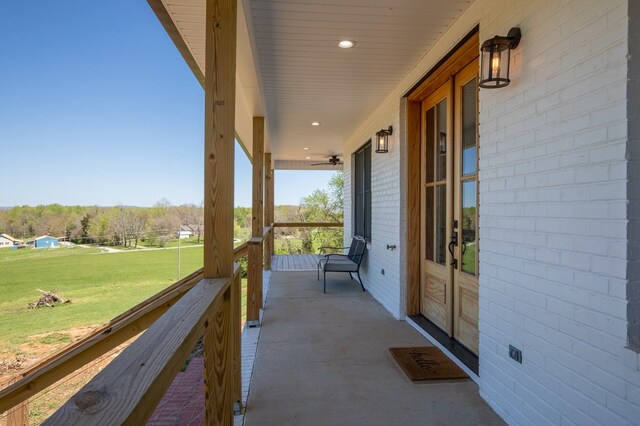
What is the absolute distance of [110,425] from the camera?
1.92 ft

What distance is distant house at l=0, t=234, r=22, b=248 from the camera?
8.32 feet

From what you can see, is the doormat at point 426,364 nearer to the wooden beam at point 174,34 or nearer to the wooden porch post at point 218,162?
the wooden porch post at point 218,162

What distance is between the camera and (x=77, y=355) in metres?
1.43

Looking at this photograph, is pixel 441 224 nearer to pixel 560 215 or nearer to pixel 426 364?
pixel 426 364

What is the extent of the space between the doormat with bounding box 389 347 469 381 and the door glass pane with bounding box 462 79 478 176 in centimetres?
148

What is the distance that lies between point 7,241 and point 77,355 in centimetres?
169

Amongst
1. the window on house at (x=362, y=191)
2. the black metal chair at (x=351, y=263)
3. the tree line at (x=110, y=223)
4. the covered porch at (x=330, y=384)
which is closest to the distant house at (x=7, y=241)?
the tree line at (x=110, y=223)

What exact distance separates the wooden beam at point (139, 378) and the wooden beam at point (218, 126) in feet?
1.74

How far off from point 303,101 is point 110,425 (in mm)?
4610

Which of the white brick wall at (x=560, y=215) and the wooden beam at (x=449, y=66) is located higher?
the wooden beam at (x=449, y=66)

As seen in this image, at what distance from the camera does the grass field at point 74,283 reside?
16.2 feet

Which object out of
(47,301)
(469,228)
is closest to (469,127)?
(469,228)

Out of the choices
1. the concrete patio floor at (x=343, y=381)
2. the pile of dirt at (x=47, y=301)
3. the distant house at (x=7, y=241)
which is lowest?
the pile of dirt at (x=47, y=301)

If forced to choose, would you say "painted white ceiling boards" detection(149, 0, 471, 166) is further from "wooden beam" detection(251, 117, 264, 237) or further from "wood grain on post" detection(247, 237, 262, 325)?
"wood grain on post" detection(247, 237, 262, 325)
